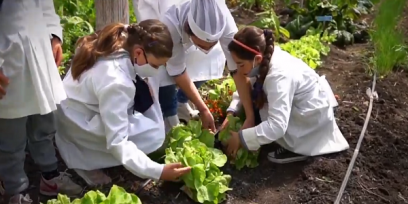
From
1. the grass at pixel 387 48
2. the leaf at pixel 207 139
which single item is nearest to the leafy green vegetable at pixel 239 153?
the leaf at pixel 207 139

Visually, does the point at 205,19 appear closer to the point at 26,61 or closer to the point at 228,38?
the point at 228,38

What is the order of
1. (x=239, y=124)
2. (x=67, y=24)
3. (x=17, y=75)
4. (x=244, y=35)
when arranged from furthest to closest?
(x=67, y=24)
(x=239, y=124)
(x=244, y=35)
(x=17, y=75)

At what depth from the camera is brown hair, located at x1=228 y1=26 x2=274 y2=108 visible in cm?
334

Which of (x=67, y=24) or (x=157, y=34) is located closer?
(x=157, y=34)

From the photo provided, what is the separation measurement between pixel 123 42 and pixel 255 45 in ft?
2.52

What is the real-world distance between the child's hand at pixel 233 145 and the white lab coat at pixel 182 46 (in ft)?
1.50

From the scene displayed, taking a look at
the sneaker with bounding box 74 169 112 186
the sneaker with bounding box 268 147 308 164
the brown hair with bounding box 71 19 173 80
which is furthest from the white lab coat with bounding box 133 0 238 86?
the sneaker with bounding box 74 169 112 186

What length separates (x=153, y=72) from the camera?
310cm

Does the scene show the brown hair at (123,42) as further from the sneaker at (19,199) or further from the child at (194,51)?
the sneaker at (19,199)

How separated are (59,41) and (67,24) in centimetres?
188

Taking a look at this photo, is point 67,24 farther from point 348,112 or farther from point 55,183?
point 348,112

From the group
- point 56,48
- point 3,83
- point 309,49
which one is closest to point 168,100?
point 56,48

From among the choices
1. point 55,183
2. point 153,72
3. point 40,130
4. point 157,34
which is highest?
point 157,34

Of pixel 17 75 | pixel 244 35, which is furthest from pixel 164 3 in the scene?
pixel 17 75
